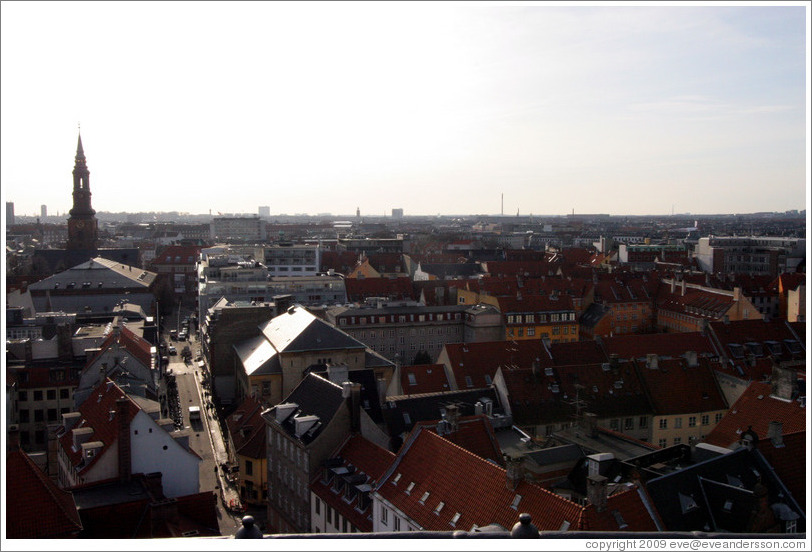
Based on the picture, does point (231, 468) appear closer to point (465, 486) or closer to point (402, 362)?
point (465, 486)

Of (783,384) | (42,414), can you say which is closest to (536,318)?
(783,384)

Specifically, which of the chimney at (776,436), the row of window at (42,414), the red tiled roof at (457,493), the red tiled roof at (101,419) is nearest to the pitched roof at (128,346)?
the row of window at (42,414)

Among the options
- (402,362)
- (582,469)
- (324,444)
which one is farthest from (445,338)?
(582,469)

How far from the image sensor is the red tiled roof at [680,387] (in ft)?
113

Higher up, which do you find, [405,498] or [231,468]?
[405,498]

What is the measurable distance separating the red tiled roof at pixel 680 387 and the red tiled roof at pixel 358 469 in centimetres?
1492

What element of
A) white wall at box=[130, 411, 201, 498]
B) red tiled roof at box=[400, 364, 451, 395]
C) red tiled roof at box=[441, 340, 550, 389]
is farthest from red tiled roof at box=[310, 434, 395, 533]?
red tiled roof at box=[441, 340, 550, 389]

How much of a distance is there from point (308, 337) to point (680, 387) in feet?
66.5

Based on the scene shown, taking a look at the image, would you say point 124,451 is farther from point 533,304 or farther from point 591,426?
point 533,304

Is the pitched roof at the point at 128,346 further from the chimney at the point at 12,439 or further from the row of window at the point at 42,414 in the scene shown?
the chimney at the point at 12,439

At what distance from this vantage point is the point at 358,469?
83.6 ft

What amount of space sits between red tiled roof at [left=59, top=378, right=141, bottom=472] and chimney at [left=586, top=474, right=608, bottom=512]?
17.0m

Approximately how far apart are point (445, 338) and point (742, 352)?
68.1ft

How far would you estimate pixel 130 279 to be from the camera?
71.1 metres
